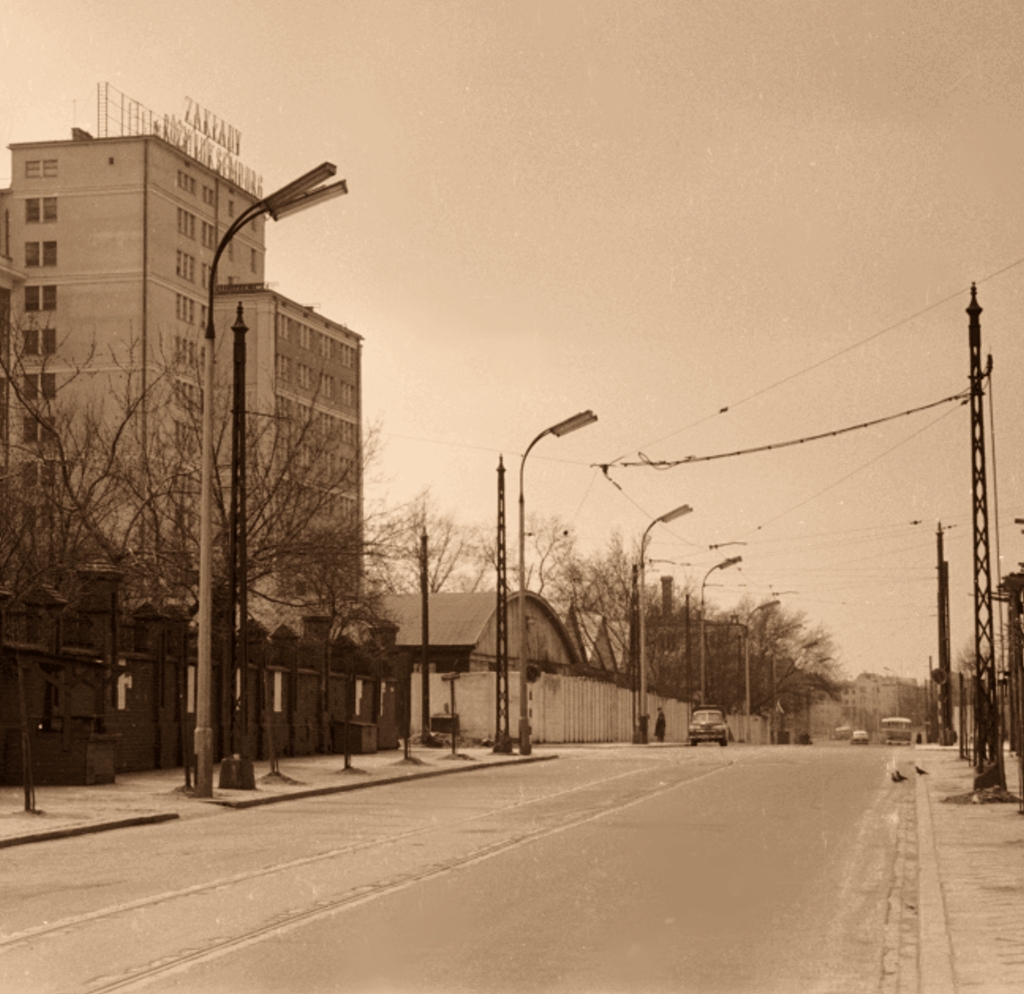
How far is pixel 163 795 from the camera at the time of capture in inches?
1117

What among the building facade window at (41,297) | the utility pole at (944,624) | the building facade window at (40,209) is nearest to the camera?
the utility pole at (944,624)

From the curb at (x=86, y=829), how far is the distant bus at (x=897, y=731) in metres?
91.5

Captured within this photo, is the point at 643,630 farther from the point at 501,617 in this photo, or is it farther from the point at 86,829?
the point at 86,829

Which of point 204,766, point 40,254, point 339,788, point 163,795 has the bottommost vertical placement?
point 339,788

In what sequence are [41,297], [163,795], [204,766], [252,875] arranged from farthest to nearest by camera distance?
[41,297]
[163,795]
[204,766]
[252,875]

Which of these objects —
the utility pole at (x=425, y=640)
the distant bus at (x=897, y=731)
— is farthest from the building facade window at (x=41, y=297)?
the utility pole at (x=425, y=640)

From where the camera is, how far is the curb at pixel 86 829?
20.0 metres

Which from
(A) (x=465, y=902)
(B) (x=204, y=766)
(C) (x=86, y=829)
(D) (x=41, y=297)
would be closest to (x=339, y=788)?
(B) (x=204, y=766)

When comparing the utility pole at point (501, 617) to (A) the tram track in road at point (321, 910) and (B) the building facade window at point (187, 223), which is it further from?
(B) the building facade window at point (187, 223)

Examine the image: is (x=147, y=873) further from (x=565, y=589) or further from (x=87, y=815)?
(x=565, y=589)

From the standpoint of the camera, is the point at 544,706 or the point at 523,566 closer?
the point at 523,566

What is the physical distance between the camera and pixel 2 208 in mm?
109562

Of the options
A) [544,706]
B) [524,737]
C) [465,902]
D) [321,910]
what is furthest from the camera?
[544,706]

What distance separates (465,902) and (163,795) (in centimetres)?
1579
